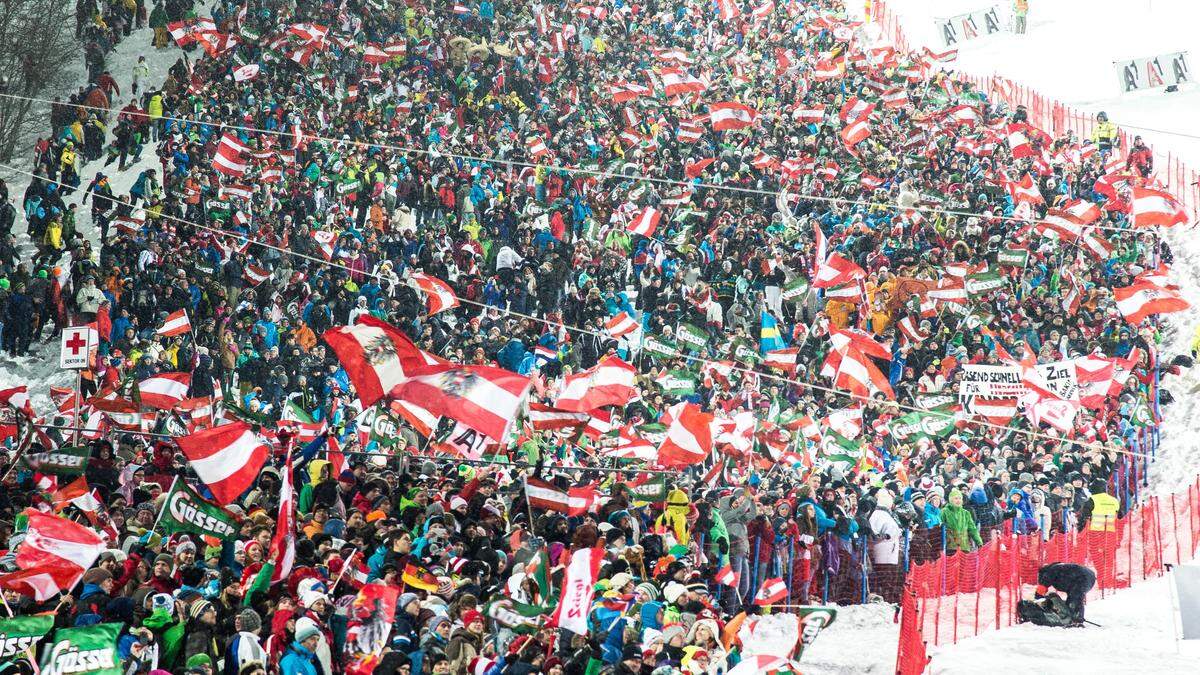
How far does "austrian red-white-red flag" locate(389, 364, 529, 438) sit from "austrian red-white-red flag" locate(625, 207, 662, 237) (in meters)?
13.6

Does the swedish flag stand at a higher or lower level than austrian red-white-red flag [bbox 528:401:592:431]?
higher

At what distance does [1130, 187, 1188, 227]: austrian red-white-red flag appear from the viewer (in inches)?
1134

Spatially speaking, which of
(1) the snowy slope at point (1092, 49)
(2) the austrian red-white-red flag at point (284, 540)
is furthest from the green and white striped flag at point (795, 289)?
(2) the austrian red-white-red flag at point (284, 540)

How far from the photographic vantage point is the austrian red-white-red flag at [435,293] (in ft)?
85.9

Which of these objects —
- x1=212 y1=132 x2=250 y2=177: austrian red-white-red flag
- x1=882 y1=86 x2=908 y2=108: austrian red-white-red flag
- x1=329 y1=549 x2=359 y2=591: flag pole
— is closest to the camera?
x1=329 y1=549 x2=359 y2=591: flag pole

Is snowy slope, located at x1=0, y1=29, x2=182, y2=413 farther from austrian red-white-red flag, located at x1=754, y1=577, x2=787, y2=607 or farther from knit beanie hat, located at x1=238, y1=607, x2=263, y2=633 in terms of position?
knit beanie hat, located at x1=238, y1=607, x2=263, y2=633

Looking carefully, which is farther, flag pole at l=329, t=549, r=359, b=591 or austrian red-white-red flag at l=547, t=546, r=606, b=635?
flag pole at l=329, t=549, r=359, b=591

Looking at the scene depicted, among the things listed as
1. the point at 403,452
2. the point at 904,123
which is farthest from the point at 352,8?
the point at 403,452

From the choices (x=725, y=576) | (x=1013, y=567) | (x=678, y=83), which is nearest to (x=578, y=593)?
(x=725, y=576)

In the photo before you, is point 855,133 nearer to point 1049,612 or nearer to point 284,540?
point 1049,612

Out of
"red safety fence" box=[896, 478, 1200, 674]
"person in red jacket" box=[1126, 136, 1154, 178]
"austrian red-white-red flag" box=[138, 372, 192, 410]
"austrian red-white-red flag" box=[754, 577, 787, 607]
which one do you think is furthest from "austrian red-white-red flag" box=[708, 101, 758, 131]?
"austrian red-white-red flag" box=[754, 577, 787, 607]

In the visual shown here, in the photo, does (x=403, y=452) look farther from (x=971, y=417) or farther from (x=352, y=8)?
(x=352, y=8)

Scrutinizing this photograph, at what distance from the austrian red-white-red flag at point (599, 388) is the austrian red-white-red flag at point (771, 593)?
4277 millimetres

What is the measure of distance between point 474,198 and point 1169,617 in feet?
54.2
